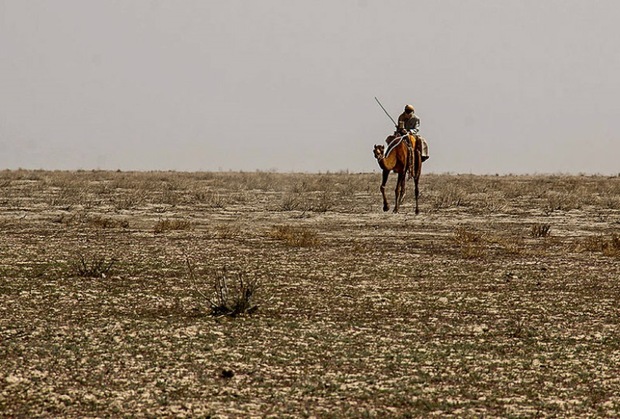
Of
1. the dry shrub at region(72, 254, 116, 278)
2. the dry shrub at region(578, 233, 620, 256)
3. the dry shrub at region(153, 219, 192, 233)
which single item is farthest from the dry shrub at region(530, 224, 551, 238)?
the dry shrub at region(72, 254, 116, 278)

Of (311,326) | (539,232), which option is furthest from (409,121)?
(311,326)

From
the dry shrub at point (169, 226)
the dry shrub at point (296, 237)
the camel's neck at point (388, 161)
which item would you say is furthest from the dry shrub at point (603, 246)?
the dry shrub at point (169, 226)

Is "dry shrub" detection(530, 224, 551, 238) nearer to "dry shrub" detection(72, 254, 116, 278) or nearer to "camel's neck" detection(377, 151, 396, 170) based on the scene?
"camel's neck" detection(377, 151, 396, 170)

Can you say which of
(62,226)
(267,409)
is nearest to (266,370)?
(267,409)

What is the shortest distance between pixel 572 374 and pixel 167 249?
30.9 feet

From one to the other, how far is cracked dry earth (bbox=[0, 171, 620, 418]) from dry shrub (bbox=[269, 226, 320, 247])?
7cm

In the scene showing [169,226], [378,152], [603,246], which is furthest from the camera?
[378,152]

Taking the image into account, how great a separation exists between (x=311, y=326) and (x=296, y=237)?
27.1 ft

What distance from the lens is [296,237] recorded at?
16.7 meters

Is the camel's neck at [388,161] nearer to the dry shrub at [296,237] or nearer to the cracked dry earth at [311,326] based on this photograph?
the cracked dry earth at [311,326]

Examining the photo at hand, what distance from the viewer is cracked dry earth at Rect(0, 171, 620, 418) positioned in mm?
6164

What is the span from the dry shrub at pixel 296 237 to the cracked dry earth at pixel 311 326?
0.07m

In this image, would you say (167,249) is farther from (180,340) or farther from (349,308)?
(180,340)

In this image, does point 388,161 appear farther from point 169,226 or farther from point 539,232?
point 169,226
